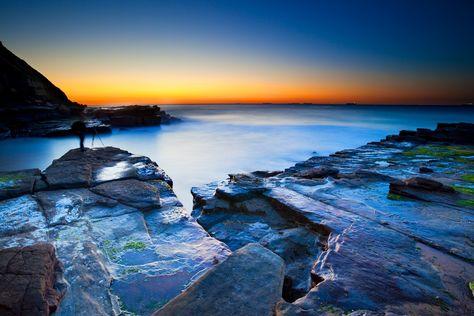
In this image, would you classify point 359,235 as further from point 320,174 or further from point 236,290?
point 320,174

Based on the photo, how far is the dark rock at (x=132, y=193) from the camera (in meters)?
3.99

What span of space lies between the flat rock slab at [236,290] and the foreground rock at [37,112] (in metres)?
20.8

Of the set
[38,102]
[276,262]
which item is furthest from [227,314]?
[38,102]

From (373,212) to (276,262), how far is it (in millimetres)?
2145

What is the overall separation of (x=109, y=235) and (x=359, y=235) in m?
2.97

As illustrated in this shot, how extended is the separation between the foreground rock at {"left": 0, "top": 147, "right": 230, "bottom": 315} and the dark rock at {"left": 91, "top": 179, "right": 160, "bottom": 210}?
0.6 inches

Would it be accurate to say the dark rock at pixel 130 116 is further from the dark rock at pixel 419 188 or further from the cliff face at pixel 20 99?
the dark rock at pixel 419 188

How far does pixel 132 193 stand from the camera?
432 centimetres

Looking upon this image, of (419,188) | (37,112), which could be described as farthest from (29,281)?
(37,112)

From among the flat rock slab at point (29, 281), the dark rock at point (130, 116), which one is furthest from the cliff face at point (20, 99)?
the flat rock slab at point (29, 281)

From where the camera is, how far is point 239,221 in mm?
4074

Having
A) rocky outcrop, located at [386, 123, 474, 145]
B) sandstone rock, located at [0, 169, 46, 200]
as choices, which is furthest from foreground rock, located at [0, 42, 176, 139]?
rocky outcrop, located at [386, 123, 474, 145]

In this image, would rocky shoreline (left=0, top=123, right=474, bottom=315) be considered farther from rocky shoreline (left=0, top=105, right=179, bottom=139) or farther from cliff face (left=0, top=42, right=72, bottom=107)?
cliff face (left=0, top=42, right=72, bottom=107)

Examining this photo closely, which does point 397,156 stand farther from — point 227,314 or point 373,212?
point 227,314
